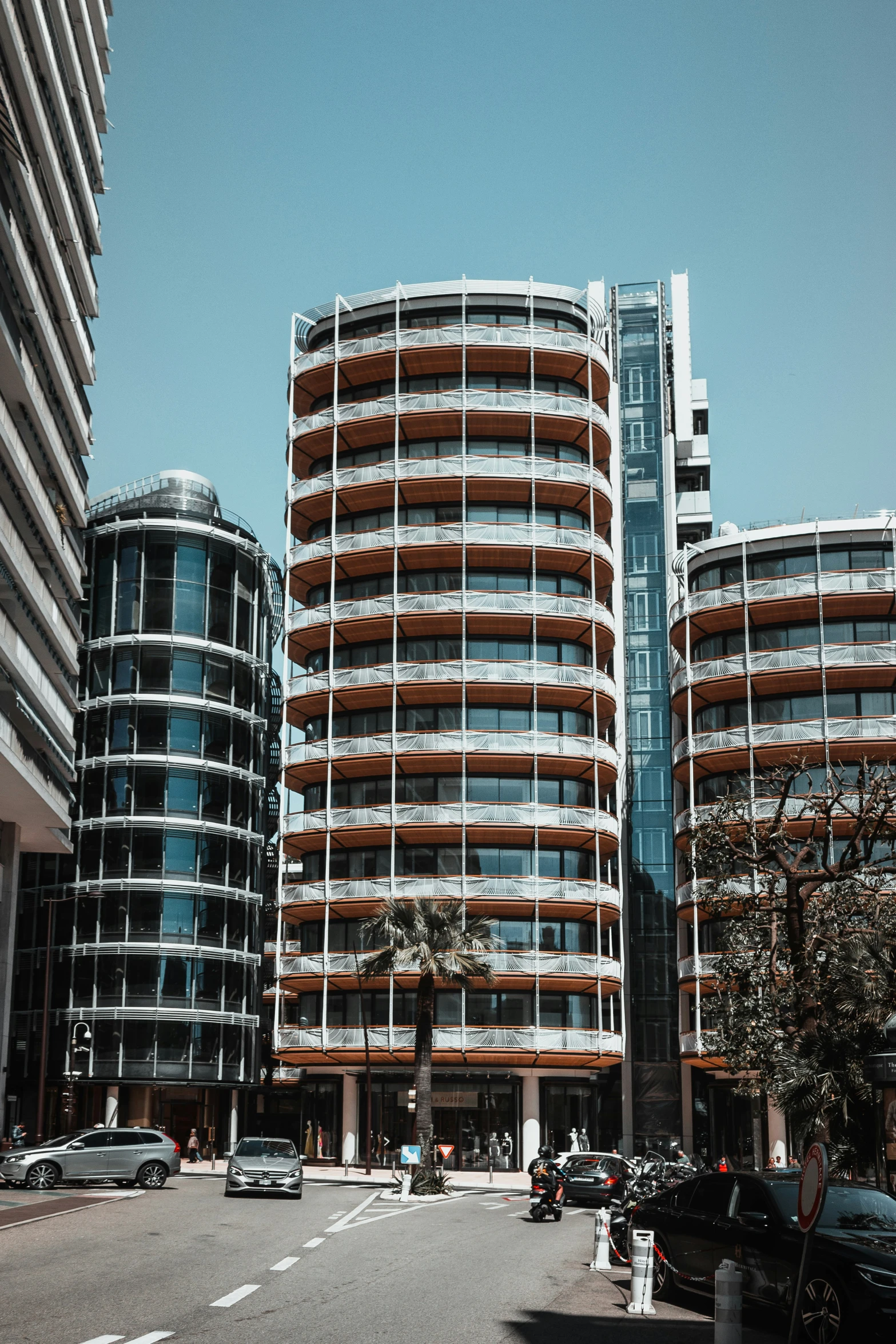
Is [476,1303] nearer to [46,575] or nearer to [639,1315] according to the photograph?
[639,1315]

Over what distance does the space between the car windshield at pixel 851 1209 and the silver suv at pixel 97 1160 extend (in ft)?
81.5

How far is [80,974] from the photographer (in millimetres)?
64625

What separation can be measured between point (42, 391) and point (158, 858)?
2534 cm

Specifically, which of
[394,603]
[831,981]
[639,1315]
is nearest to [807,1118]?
[831,981]

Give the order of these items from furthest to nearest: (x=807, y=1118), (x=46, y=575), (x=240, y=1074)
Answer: (x=240, y=1074) → (x=46, y=575) → (x=807, y=1118)

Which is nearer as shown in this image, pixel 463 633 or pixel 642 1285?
pixel 642 1285

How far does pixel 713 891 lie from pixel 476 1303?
71.4 ft

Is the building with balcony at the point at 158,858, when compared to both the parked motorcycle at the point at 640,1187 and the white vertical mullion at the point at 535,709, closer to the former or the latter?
the white vertical mullion at the point at 535,709

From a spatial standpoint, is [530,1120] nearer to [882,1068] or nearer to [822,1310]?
[882,1068]

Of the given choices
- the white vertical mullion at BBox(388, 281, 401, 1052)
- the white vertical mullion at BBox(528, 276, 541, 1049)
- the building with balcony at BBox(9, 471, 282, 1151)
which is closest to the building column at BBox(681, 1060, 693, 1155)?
the white vertical mullion at BBox(528, 276, 541, 1049)

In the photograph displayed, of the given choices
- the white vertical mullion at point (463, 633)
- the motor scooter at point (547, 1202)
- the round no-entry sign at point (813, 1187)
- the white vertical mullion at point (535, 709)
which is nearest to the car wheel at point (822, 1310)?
the round no-entry sign at point (813, 1187)

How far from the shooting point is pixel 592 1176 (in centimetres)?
3941

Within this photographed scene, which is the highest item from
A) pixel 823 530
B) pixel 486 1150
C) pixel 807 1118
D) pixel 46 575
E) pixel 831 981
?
pixel 823 530

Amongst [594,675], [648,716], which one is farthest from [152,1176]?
[648,716]
